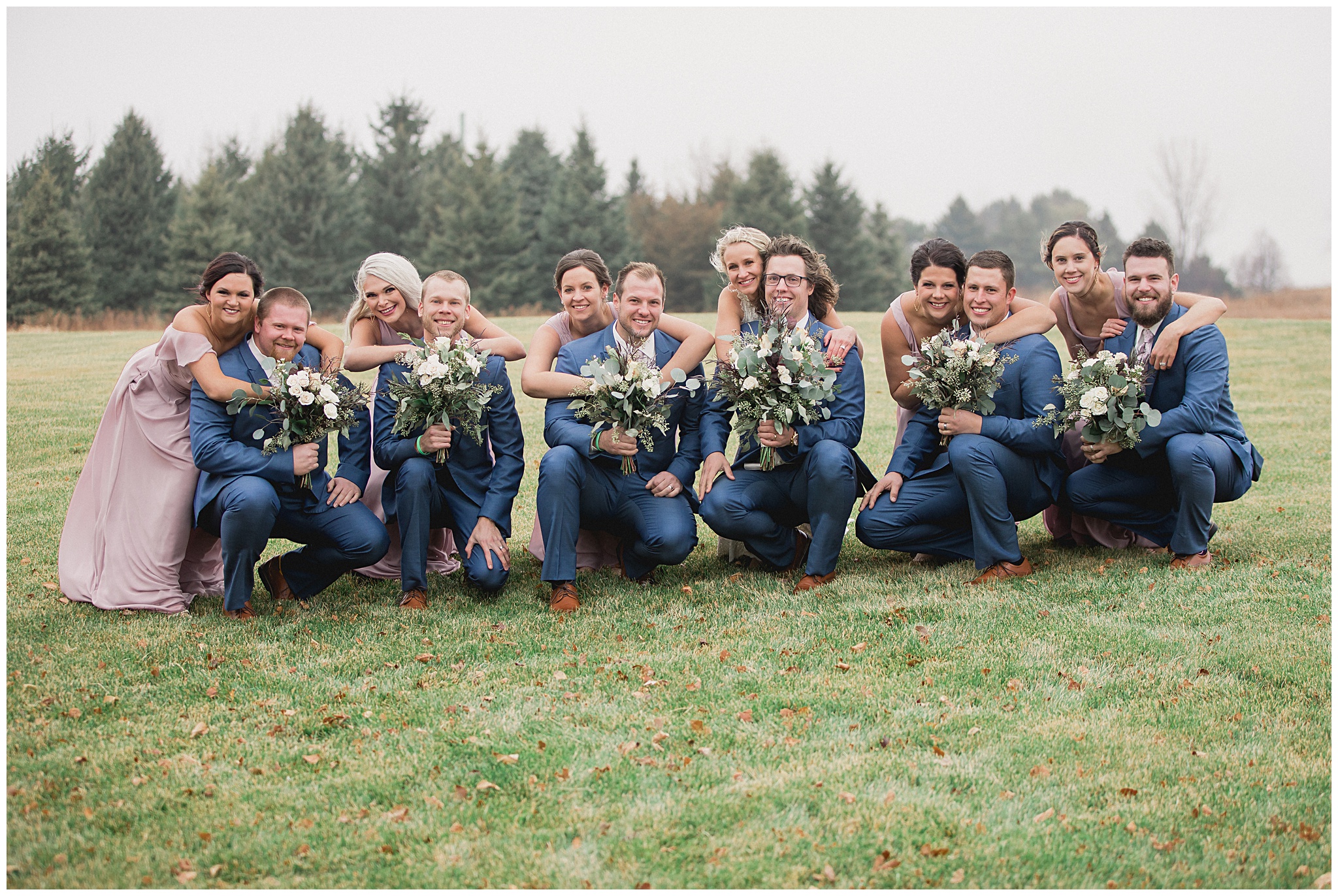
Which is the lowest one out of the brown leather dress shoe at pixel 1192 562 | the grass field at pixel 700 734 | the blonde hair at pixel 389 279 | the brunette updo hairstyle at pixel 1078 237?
the grass field at pixel 700 734

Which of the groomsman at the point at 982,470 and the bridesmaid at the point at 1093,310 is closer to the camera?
the groomsman at the point at 982,470

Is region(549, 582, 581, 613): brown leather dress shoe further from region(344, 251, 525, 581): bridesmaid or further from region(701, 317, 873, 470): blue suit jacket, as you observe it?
region(701, 317, 873, 470): blue suit jacket

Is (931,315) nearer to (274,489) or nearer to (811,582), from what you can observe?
(811,582)

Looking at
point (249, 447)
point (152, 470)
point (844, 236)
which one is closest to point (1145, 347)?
point (249, 447)

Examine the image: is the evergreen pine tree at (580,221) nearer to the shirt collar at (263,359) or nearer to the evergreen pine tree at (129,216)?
the evergreen pine tree at (129,216)

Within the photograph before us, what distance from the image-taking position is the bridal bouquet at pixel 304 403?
19.5ft

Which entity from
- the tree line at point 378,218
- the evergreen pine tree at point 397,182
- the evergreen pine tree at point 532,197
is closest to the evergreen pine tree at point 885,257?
the tree line at point 378,218

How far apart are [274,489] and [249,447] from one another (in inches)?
12.3

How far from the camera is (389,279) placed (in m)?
6.99

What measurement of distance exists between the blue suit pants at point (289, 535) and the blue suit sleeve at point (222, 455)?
0.07m

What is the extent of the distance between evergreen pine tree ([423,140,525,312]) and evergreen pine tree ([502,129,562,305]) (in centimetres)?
39

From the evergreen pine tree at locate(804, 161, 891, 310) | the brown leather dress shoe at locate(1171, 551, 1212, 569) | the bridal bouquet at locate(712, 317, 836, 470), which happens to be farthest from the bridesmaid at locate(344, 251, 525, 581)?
the evergreen pine tree at locate(804, 161, 891, 310)

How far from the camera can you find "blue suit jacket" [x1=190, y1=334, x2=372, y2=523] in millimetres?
6004

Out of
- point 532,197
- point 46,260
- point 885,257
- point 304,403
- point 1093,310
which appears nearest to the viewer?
point 304,403
